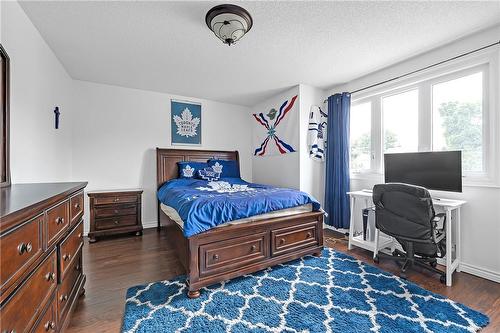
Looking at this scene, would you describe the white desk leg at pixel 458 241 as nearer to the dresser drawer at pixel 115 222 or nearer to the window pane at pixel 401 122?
the window pane at pixel 401 122

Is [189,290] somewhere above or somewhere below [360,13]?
below

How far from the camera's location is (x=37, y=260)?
0.96m

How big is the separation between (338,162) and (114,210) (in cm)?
351

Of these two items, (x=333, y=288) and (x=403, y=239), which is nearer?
(x=333, y=288)

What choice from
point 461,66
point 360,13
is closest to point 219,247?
point 360,13

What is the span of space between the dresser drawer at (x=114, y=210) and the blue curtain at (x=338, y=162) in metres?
3.13

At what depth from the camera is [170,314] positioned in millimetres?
1613

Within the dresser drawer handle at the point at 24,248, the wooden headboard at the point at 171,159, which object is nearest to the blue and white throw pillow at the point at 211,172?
the wooden headboard at the point at 171,159

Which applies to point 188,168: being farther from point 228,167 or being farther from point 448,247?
point 448,247

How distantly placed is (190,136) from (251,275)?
291 centimetres

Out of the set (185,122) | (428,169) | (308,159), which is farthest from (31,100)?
(428,169)

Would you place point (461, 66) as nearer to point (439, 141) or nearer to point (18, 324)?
point (439, 141)

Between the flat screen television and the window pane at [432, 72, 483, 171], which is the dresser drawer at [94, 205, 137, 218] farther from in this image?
the window pane at [432, 72, 483, 171]

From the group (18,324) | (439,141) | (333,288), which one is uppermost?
(439,141)
